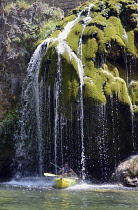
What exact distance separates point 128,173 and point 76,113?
332 cm

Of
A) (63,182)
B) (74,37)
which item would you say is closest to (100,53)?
(74,37)

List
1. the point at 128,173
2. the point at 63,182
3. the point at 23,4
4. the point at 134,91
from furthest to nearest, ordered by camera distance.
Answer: the point at 23,4, the point at 134,91, the point at 128,173, the point at 63,182

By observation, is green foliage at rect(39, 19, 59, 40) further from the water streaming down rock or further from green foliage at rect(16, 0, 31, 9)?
the water streaming down rock

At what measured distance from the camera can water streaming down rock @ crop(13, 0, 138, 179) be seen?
46.0ft

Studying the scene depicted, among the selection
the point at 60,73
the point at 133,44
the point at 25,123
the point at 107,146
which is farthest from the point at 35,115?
the point at 133,44

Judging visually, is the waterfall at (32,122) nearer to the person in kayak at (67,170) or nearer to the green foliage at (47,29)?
the person in kayak at (67,170)

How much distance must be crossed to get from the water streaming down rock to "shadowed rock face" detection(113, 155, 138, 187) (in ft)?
2.41

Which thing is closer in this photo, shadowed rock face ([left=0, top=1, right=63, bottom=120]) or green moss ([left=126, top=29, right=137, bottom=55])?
green moss ([left=126, top=29, right=137, bottom=55])

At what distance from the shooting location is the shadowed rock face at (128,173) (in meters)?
12.9

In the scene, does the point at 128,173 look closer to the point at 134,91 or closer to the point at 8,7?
the point at 134,91

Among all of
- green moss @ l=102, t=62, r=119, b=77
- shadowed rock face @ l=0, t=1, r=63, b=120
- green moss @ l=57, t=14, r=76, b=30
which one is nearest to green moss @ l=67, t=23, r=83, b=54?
green moss @ l=57, t=14, r=76, b=30

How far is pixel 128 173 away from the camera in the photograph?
1316 centimetres

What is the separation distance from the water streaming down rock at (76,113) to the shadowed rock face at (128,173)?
2.41 ft

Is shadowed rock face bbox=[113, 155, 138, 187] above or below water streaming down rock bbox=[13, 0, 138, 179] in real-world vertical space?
below
